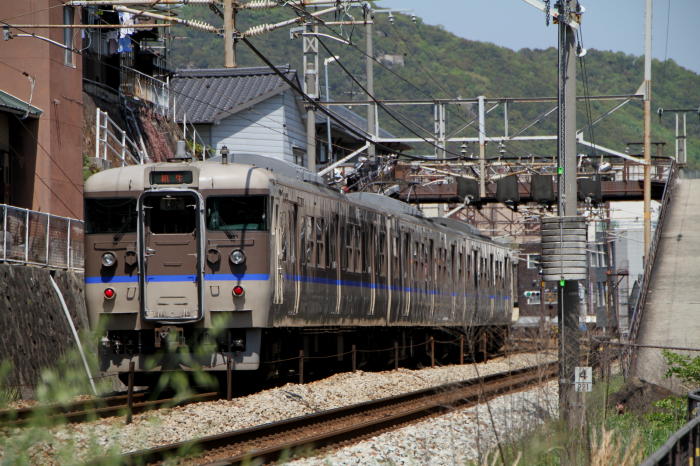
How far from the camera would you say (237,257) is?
14.8 metres

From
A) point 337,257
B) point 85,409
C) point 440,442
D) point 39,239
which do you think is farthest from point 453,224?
point 85,409

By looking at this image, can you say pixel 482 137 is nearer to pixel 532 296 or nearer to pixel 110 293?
pixel 110 293

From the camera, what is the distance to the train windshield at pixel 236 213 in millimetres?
14883

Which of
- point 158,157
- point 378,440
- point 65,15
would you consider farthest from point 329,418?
point 158,157

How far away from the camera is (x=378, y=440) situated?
11.8 meters

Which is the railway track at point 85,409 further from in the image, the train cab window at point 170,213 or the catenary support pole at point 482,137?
the catenary support pole at point 482,137

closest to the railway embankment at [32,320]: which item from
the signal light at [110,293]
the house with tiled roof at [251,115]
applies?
the signal light at [110,293]

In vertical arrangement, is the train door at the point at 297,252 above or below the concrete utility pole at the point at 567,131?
below

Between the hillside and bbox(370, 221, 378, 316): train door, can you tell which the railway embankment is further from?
the hillside

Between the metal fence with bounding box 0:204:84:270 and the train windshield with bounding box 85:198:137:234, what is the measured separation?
7.96ft

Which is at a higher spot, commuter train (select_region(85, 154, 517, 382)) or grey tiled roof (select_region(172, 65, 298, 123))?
grey tiled roof (select_region(172, 65, 298, 123))

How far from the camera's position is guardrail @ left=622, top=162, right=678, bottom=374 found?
2058 cm

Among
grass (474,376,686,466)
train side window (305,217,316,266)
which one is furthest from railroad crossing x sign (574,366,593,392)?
train side window (305,217,316,266)

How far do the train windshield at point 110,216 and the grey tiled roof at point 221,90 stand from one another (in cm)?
2280
